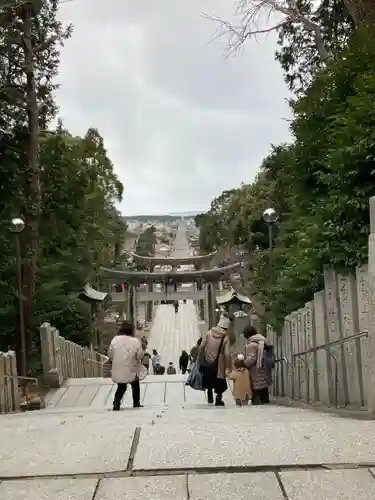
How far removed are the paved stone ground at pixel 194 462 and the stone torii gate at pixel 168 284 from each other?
35.6 meters

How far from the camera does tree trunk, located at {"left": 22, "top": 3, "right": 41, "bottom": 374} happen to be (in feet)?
53.3

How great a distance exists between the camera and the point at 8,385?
1128 cm

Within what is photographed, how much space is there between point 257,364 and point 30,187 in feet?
33.0

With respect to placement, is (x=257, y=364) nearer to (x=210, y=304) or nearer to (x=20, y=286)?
(x=20, y=286)

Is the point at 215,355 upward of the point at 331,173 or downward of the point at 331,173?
downward

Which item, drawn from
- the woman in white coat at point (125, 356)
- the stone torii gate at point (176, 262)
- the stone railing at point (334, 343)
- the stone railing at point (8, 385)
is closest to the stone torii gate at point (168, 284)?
the stone torii gate at point (176, 262)

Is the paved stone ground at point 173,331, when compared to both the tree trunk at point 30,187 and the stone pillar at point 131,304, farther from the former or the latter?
the tree trunk at point 30,187

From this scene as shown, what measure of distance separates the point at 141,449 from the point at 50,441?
2.59ft

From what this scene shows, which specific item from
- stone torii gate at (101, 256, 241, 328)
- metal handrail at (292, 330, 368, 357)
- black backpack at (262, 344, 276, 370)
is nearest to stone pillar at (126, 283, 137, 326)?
stone torii gate at (101, 256, 241, 328)

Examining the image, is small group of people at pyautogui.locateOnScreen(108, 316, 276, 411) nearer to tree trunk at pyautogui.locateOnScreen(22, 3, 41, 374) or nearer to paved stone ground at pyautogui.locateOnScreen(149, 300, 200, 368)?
tree trunk at pyautogui.locateOnScreen(22, 3, 41, 374)

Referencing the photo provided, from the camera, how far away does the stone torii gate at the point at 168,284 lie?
43156 mm

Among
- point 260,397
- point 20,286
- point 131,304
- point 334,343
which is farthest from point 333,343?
point 131,304

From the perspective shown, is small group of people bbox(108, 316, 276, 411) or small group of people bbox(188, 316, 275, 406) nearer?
small group of people bbox(108, 316, 276, 411)

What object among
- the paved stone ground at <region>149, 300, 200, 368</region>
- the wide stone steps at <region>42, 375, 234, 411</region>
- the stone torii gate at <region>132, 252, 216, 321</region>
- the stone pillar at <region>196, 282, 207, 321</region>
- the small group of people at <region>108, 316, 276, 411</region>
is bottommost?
the wide stone steps at <region>42, 375, 234, 411</region>
